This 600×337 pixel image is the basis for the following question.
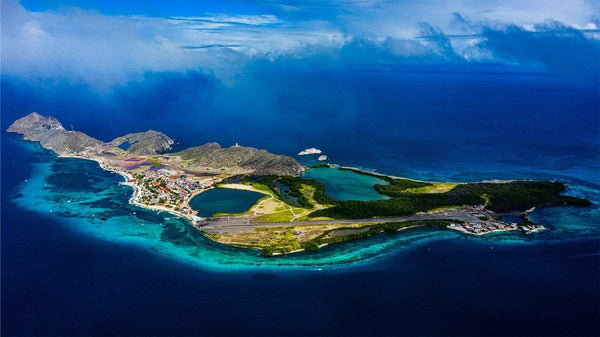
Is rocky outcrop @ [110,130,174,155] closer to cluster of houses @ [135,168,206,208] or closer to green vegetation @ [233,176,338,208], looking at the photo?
cluster of houses @ [135,168,206,208]

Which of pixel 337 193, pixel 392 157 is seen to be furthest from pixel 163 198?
pixel 392 157

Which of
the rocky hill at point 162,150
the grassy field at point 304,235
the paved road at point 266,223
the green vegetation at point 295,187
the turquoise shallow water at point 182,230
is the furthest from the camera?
the rocky hill at point 162,150

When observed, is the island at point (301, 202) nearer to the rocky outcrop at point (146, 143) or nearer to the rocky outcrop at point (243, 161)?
the rocky outcrop at point (243, 161)

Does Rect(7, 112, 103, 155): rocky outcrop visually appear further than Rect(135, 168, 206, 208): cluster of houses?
Yes

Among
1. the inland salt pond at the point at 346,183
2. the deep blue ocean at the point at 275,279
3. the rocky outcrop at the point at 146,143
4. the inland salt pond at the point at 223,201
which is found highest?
the rocky outcrop at the point at 146,143

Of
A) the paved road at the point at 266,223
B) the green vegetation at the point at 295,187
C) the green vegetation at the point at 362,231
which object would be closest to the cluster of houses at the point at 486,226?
the paved road at the point at 266,223

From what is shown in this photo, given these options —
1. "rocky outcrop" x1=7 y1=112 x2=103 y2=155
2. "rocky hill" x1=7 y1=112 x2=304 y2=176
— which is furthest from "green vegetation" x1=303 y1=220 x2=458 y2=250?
"rocky outcrop" x1=7 y1=112 x2=103 y2=155

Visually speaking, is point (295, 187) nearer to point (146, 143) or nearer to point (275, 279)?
point (275, 279)
